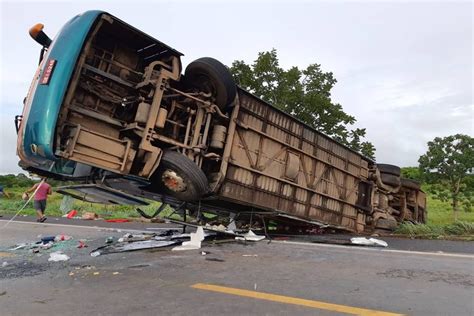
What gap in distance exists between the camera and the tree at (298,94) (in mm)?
17281

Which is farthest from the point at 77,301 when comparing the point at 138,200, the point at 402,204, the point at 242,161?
the point at 402,204

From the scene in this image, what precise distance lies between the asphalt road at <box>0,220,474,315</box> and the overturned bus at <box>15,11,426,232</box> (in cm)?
107

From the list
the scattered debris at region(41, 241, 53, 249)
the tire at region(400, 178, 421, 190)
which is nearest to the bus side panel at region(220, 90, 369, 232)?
the tire at region(400, 178, 421, 190)

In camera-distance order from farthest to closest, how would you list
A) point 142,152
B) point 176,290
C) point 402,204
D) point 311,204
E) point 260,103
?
point 402,204 < point 311,204 < point 260,103 < point 142,152 < point 176,290

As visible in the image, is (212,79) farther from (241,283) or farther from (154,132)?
(241,283)

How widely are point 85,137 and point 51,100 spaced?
0.53 meters

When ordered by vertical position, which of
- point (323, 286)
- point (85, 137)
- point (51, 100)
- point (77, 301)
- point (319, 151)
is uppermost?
point (319, 151)

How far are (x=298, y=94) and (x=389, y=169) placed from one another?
28.7 ft

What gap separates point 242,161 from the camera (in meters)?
5.97

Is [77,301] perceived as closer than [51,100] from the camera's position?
Yes

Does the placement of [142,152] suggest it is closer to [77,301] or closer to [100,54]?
[100,54]

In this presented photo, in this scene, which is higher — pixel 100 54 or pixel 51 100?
pixel 100 54

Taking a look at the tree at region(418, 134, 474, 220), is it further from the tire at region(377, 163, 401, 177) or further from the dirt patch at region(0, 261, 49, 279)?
the dirt patch at region(0, 261, 49, 279)

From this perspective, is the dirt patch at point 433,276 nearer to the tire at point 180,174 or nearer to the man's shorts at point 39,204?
the tire at point 180,174
